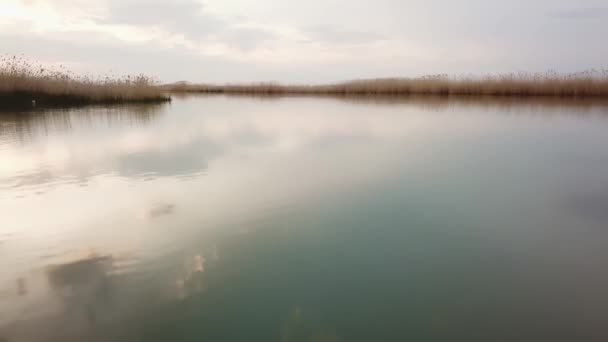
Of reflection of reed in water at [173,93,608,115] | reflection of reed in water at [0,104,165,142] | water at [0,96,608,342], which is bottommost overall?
water at [0,96,608,342]

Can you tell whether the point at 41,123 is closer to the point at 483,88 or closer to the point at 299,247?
the point at 299,247

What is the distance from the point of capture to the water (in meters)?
1.96

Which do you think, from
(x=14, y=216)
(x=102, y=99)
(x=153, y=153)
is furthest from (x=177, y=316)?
(x=102, y=99)

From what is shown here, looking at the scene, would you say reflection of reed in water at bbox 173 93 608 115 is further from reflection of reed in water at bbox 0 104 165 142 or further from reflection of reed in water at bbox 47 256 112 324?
reflection of reed in water at bbox 47 256 112 324

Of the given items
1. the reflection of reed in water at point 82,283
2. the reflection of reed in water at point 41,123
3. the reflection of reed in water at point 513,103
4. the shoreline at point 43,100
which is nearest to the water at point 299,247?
the reflection of reed in water at point 82,283

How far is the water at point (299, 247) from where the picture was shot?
196 centimetres

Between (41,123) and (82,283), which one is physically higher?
(41,123)

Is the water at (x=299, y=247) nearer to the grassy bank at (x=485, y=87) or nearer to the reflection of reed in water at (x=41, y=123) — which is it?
the reflection of reed in water at (x=41, y=123)

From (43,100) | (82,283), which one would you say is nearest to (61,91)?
(43,100)

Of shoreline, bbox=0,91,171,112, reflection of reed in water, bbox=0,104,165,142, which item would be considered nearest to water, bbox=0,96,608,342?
reflection of reed in water, bbox=0,104,165,142

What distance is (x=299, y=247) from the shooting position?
9.32 ft

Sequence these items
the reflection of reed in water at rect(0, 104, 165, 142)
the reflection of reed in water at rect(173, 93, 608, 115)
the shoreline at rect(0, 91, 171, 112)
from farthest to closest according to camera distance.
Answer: the reflection of reed in water at rect(173, 93, 608, 115) → the shoreline at rect(0, 91, 171, 112) → the reflection of reed in water at rect(0, 104, 165, 142)

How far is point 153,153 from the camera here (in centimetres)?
637

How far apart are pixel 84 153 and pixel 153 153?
1.17 meters
